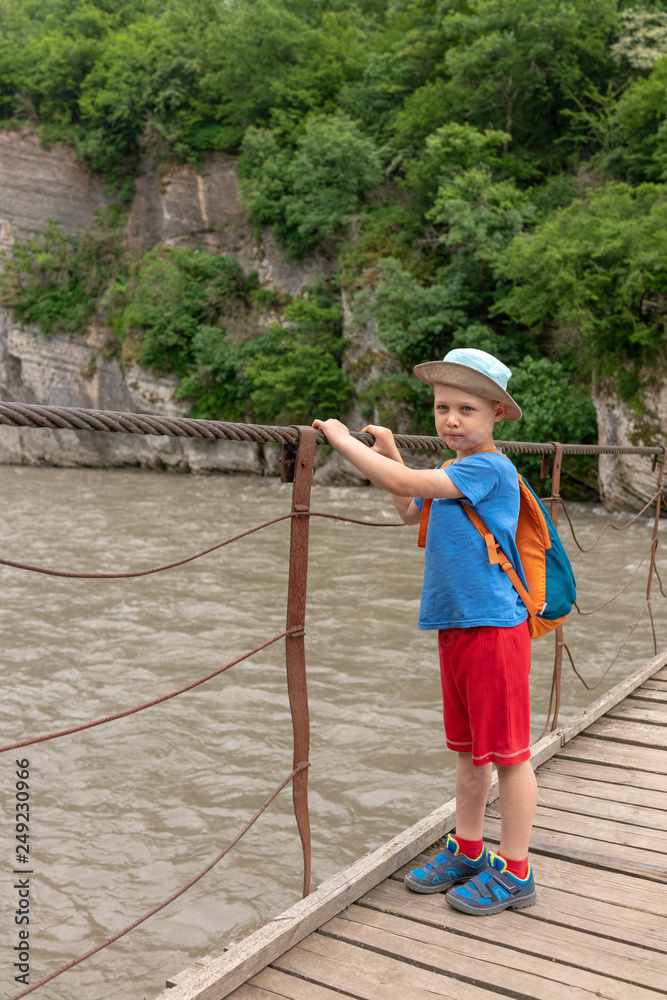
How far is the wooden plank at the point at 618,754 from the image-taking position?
2553 millimetres

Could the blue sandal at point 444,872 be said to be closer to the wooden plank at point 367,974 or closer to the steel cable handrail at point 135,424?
the wooden plank at point 367,974

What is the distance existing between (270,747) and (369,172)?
15.7 m

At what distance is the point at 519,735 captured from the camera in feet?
5.33

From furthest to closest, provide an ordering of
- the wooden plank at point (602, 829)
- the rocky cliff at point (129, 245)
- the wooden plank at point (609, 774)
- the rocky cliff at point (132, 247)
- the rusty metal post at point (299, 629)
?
the rocky cliff at point (129, 245)
the rocky cliff at point (132, 247)
the wooden plank at point (609, 774)
the wooden plank at point (602, 829)
the rusty metal post at point (299, 629)

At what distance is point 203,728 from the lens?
466 cm

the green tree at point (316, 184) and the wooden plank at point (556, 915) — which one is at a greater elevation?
the green tree at point (316, 184)

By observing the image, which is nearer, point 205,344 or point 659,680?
point 659,680

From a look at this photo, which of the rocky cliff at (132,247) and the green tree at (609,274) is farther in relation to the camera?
the rocky cliff at (132,247)

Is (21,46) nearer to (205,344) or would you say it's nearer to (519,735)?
(205,344)

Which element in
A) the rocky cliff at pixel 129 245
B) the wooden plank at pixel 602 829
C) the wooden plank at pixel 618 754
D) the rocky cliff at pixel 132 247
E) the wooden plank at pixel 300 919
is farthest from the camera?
the rocky cliff at pixel 129 245

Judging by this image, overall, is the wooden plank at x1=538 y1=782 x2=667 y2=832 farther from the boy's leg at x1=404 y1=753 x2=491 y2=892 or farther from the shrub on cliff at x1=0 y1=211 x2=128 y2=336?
the shrub on cliff at x1=0 y1=211 x2=128 y2=336

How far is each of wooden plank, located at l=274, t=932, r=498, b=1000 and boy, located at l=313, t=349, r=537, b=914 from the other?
0.24m

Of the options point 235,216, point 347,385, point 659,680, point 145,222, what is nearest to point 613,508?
point 347,385

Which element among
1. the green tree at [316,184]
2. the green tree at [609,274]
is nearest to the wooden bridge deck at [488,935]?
the green tree at [609,274]
